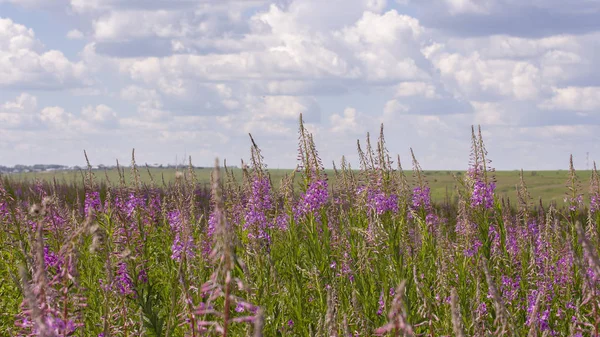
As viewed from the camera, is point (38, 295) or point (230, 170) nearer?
point (38, 295)

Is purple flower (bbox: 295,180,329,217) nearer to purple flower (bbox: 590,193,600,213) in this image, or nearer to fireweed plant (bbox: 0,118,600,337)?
fireweed plant (bbox: 0,118,600,337)

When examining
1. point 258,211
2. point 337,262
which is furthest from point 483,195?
point 258,211

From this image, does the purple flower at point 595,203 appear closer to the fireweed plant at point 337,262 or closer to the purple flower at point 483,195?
the fireweed plant at point 337,262

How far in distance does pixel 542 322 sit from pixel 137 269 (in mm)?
4703

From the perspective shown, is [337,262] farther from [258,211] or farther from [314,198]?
[258,211]

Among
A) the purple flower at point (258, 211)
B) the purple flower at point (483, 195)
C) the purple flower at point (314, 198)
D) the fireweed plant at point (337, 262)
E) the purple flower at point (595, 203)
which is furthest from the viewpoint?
the purple flower at point (595, 203)

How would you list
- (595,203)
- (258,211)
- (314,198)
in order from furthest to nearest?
(595,203), (258,211), (314,198)

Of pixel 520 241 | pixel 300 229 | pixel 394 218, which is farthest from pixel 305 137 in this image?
pixel 520 241

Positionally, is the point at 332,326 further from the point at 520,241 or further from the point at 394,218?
the point at 520,241

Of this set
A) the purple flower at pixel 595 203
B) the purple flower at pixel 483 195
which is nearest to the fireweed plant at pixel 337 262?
the purple flower at pixel 483 195

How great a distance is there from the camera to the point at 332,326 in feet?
9.55

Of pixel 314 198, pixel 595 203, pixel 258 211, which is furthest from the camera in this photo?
pixel 595 203

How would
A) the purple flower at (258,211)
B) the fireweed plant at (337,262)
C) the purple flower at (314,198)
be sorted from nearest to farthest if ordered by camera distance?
the fireweed plant at (337,262) < the purple flower at (314,198) < the purple flower at (258,211)

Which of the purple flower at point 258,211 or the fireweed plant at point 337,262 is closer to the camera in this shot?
the fireweed plant at point 337,262
